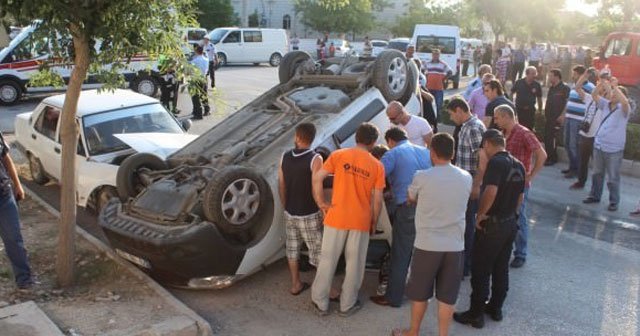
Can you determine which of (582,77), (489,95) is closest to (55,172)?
(489,95)

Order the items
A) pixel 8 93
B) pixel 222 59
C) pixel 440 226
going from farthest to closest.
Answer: pixel 222 59 → pixel 8 93 → pixel 440 226

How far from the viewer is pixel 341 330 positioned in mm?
4895

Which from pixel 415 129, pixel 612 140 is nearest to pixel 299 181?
pixel 415 129

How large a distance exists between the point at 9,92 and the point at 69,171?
12.4 m

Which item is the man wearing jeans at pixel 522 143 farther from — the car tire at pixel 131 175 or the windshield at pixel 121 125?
the windshield at pixel 121 125

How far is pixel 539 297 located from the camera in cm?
554

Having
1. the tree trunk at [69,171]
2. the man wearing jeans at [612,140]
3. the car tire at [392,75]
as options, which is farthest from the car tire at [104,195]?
the man wearing jeans at [612,140]

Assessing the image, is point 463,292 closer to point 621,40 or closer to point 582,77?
point 582,77

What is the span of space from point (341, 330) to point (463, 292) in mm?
1403

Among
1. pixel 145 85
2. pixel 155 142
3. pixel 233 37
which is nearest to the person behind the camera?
pixel 155 142

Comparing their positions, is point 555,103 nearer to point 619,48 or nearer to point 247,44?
point 619,48

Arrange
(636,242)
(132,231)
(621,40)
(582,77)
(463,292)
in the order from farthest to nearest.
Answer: (621,40) < (582,77) < (636,242) < (463,292) < (132,231)

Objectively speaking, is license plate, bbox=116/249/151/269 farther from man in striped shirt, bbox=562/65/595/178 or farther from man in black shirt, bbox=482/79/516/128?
man in striped shirt, bbox=562/65/595/178

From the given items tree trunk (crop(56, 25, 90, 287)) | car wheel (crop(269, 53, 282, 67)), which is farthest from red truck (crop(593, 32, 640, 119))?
car wheel (crop(269, 53, 282, 67))
